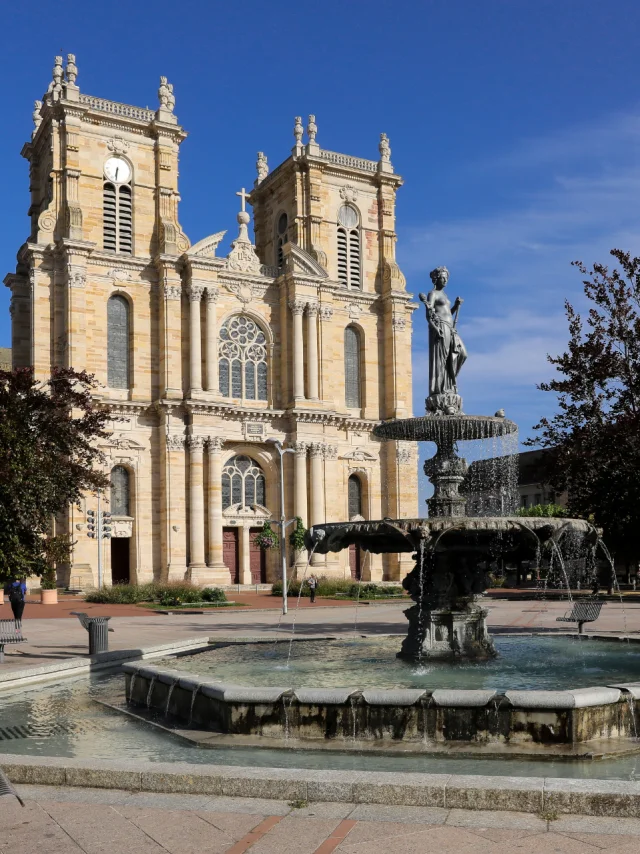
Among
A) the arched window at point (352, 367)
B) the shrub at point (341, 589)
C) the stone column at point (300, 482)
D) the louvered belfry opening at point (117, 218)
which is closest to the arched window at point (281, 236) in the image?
the arched window at point (352, 367)

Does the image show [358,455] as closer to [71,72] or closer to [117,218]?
[117,218]

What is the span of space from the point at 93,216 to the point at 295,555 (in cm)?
2187

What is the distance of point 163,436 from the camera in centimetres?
4903

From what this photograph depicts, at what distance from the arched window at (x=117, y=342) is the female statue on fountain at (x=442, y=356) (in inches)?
1417

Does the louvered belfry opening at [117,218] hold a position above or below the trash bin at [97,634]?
above

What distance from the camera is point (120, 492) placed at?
48.5 meters

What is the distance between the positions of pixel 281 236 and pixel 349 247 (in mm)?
4973

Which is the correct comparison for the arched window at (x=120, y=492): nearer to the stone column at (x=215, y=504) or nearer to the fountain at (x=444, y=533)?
the stone column at (x=215, y=504)

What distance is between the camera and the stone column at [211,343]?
50.3 m

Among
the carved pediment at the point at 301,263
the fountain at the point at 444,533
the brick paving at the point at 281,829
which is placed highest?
the carved pediment at the point at 301,263

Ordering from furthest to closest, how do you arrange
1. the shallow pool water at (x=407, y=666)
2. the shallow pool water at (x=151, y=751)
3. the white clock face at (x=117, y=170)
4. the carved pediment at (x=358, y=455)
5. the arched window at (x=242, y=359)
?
1. the carved pediment at (x=358, y=455)
2. the arched window at (x=242, y=359)
3. the white clock face at (x=117, y=170)
4. the shallow pool water at (x=407, y=666)
5. the shallow pool water at (x=151, y=751)

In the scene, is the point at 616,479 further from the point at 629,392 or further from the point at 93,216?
the point at 93,216

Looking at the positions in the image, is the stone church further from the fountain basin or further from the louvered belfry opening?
the fountain basin

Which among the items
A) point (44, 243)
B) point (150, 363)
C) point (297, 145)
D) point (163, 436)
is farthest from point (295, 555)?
point (297, 145)
